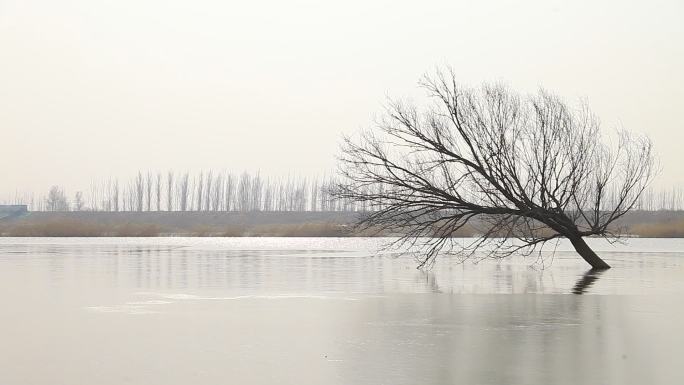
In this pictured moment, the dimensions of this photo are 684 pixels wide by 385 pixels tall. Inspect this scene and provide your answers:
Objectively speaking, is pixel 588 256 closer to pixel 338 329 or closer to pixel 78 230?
pixel 338 329

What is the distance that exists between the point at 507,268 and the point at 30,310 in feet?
49.0

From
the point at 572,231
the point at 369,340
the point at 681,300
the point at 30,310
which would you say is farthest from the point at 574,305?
the point at 572,231

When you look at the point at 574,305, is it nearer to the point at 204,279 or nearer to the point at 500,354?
the point at 500,354

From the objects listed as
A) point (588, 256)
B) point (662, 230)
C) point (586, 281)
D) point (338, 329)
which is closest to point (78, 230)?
point (662, 230)

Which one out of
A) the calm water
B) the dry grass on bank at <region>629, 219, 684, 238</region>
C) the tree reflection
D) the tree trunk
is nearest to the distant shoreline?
the dry grass on bank at <region>629, 219, 684, 238</region>

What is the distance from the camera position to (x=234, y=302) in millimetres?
13789

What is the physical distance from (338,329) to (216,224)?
8289cm

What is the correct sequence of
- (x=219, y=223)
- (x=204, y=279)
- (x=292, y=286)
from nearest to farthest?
1. (x=292, y=286)
2. (x=204, y=279)
3. (x=219, y=223)

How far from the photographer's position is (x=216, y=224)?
303ft

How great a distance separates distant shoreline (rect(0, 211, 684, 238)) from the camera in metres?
58.7

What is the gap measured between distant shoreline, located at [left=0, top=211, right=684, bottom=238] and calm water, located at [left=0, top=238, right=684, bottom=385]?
6066mm

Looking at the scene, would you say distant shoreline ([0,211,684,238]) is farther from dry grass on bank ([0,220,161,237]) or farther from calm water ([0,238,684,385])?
calm water ([0,238,684,385])

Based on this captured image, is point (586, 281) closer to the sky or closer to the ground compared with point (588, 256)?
closer to the ground

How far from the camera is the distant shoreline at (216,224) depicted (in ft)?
192
